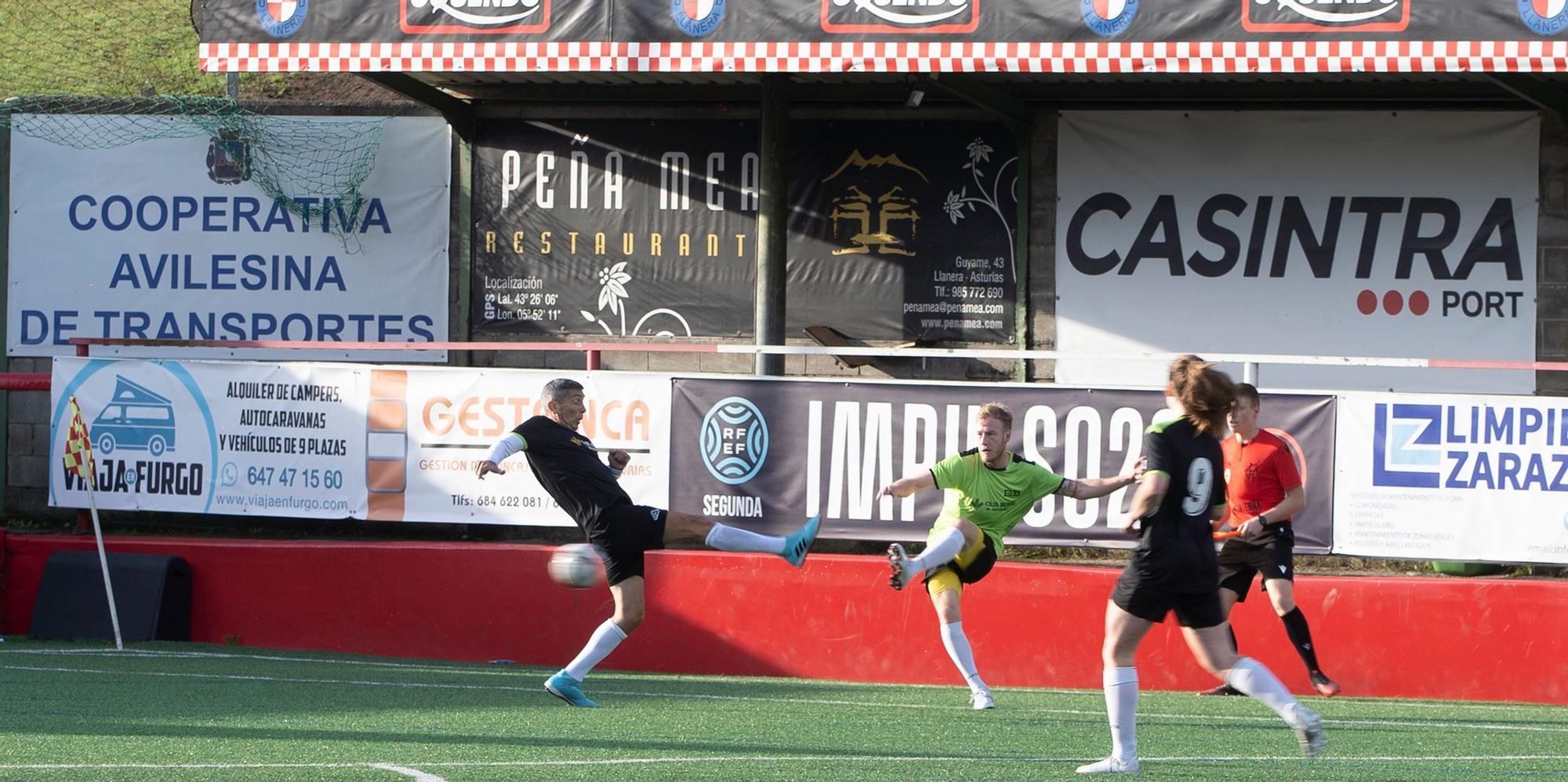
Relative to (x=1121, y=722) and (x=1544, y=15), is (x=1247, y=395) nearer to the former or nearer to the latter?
(x=1544, y=15)

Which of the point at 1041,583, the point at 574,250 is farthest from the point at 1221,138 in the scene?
the point at 574,250

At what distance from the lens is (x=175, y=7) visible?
20.0 meters

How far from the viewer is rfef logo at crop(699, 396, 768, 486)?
38.9 feet

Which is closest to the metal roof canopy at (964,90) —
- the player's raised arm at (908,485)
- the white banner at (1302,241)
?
the white banner at (1302,241)

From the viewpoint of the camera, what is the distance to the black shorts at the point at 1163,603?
21.6 ft

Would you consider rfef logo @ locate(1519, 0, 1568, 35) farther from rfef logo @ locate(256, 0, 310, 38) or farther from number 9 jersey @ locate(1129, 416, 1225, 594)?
rfef logo @ locate(256, 0, 310, 38)

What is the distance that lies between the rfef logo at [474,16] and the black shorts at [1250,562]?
6.37 metres

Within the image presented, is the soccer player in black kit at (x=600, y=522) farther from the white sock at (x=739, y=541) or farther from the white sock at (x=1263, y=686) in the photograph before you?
the white sock at (x=1263, y=686)

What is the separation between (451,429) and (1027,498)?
470 cm

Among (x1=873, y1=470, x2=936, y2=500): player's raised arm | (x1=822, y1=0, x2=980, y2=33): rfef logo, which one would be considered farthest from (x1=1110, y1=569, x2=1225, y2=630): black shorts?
(x1=822, y1=0, x2=980, y2=33): rfef logo

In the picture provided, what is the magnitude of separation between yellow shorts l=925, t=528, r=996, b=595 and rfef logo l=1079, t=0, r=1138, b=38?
14.2 feet

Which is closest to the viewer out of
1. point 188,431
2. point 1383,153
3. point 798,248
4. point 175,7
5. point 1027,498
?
point 1027,498

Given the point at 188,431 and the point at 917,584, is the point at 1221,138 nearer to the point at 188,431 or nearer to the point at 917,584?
the point at 917,584

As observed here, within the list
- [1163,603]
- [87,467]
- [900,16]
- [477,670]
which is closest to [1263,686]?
[1163,603]
